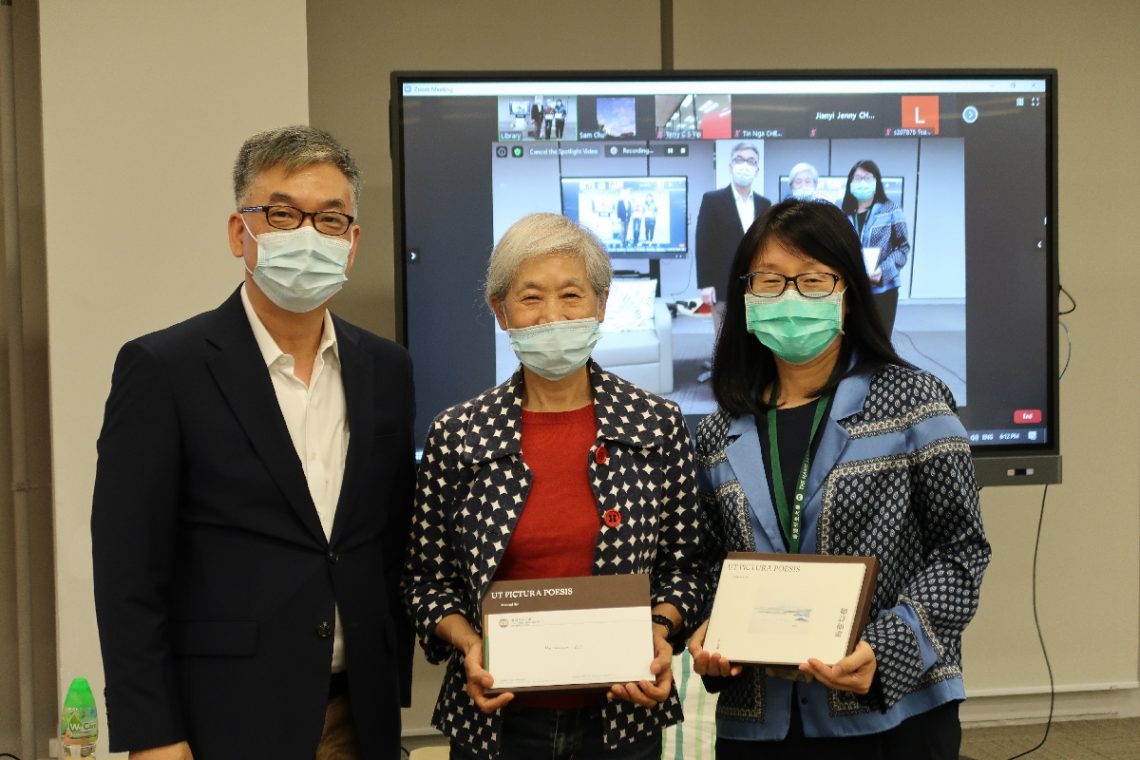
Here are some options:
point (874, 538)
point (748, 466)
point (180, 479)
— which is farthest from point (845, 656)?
point (180, 479)

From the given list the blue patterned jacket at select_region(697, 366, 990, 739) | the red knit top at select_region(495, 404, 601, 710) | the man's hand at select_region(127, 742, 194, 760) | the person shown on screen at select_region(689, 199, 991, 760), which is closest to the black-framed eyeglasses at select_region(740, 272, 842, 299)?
the person shown on screen at select_region(689, 199, 991, 760)

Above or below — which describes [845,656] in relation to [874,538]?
below

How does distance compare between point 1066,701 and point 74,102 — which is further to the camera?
point 1066,701

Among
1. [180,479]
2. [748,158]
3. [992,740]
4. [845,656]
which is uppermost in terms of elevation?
[748,158]

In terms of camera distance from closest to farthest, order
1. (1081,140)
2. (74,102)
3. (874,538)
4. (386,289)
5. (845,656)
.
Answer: (845,656)
(874,538)
(74,102)
(386,289)
(1081,140)

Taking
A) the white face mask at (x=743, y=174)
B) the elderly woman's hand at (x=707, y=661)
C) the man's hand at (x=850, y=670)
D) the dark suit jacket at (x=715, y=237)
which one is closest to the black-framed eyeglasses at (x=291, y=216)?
the elderly woman's hand at (x=707, y=661)

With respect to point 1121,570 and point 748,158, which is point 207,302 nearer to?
point 748,158

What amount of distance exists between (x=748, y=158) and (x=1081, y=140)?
174 cm

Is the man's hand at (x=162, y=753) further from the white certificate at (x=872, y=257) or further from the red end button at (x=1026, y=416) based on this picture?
the red end button at (x=1026, y=416)

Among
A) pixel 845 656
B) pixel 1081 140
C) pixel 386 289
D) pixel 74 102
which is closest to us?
pixel 845 656

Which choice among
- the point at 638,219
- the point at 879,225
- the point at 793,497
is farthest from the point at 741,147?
the point at 793,497

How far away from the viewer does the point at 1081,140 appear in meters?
4.70

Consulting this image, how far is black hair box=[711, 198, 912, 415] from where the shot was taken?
6.83 ft

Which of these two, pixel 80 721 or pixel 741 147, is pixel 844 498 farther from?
pixel 80 721
